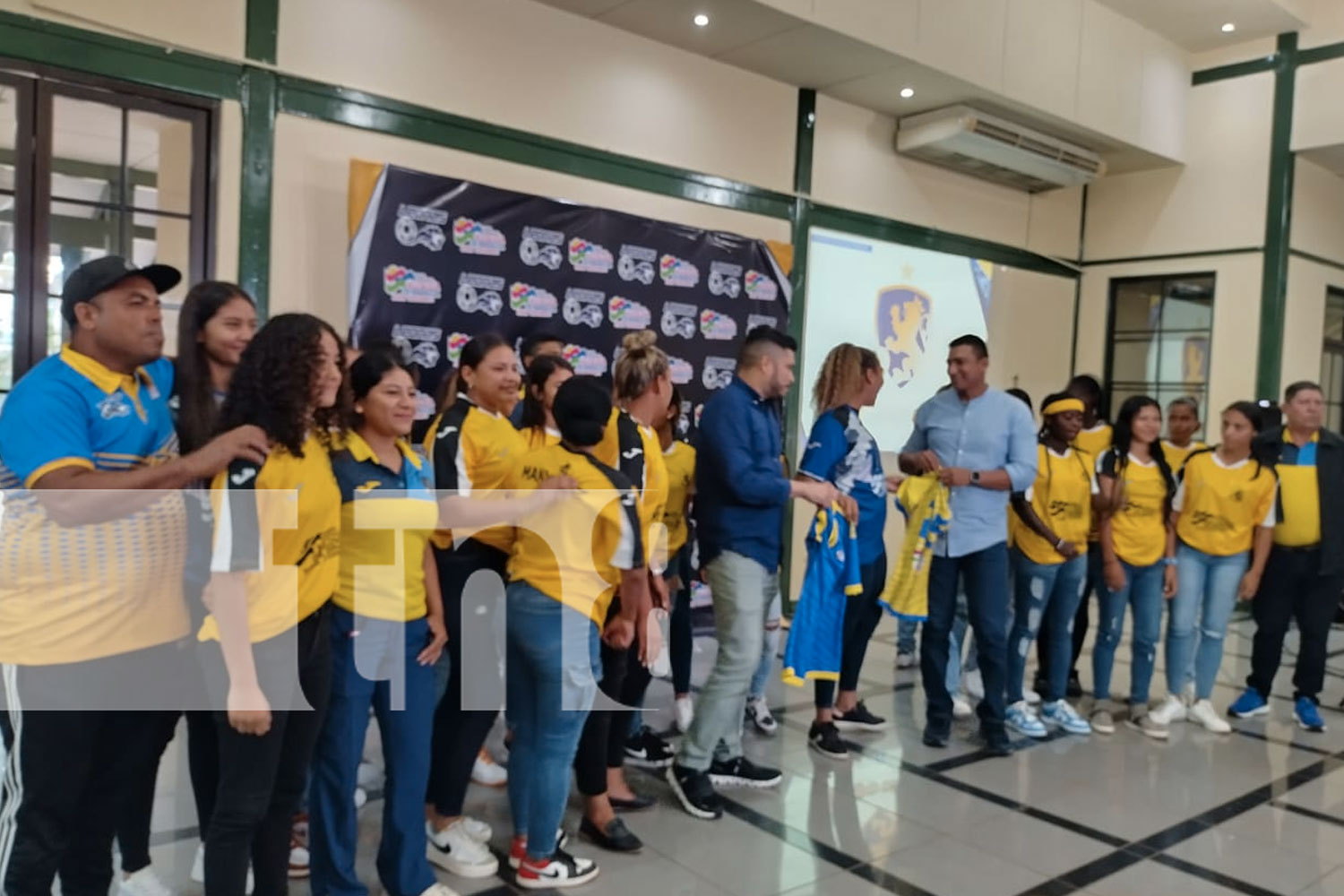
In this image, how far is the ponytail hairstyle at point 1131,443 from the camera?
4.20 metres

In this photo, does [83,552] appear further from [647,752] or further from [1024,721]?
[1024,721]

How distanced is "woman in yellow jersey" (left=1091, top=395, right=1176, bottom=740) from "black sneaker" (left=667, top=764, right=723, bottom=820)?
1994 millimetres

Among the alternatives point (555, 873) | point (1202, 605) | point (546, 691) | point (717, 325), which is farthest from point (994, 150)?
Answer: point (555, 873)

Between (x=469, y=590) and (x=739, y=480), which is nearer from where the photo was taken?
(x=469, y=590)

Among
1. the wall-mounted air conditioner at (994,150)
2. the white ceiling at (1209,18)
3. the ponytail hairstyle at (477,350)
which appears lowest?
the ponytail hairstyle at (477,350)

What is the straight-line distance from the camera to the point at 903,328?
6609 millimetres

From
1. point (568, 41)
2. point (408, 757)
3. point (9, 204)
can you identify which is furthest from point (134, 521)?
point (568, 41)

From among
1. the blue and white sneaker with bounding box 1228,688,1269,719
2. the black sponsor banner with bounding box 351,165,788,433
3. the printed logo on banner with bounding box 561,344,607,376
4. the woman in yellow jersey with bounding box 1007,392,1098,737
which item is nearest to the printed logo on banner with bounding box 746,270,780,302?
the black sponsor banner with bounding box 351,165,788,433

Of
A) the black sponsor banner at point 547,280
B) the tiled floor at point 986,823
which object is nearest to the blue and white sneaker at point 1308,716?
the tiled floor at point 986,823

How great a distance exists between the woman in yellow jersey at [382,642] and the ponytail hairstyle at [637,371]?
812 mm

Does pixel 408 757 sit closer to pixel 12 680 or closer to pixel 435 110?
pixel 12 680

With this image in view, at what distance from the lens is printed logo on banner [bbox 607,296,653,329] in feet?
17.0

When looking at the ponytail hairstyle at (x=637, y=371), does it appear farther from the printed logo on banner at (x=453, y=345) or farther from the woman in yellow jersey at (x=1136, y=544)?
the woman in yellow jersey at (x=1136, y=544)

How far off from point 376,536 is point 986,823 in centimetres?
218
